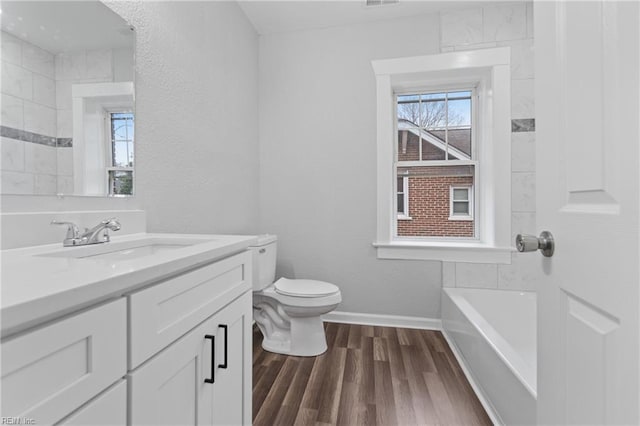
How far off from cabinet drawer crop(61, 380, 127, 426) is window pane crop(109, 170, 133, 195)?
38.3 inches

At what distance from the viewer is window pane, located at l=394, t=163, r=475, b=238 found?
8.82 ft

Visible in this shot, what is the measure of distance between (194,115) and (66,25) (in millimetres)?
Answer: 730

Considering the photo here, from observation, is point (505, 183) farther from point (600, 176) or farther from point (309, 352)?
point (600, 176)

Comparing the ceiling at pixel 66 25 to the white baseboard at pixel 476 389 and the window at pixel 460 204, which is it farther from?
the window at pixel 460 204

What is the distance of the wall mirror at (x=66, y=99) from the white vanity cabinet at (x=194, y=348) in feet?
2.24

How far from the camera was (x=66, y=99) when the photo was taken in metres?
1.12

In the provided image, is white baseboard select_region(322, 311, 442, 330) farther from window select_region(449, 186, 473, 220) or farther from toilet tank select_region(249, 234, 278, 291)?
window select_region(449, 186, 473, 220)

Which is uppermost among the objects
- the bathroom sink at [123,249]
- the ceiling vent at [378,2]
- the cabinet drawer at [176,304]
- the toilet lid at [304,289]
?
the ceiling vent at [378,2]

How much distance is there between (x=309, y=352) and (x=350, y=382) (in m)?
0.40

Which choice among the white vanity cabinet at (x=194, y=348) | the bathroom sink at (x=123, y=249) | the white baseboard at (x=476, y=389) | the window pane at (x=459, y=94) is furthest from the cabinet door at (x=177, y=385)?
the window pane at (x=459, y=94)

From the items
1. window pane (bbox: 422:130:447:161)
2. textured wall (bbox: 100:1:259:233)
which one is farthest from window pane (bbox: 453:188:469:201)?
textured wall (bbox: 100:1:259:233)

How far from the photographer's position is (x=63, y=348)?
456 millimetres

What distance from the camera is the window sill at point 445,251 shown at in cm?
243

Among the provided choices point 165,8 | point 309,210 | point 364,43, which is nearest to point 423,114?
point 364,43
